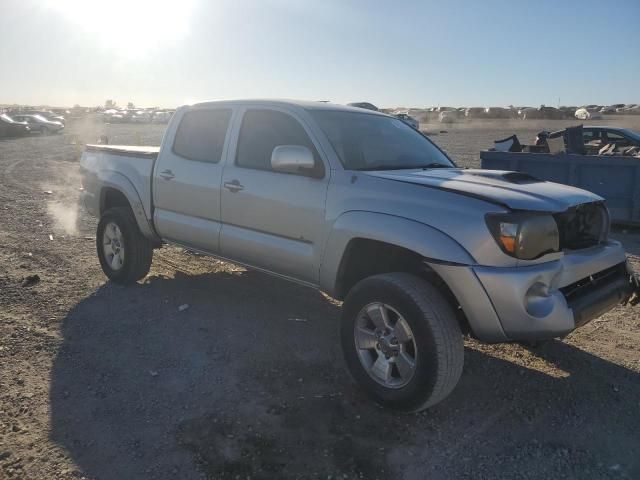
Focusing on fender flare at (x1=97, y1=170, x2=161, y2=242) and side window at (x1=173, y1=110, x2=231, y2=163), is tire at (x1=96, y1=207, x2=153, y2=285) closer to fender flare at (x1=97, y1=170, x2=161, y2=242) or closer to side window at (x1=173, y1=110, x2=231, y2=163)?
fender flare at (x1=97, y1=170, x2=161, y2=242)

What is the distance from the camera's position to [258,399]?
3.56 metres

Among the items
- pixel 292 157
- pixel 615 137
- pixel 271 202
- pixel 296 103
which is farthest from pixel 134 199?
pixel 615 137

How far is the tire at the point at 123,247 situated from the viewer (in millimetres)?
5637

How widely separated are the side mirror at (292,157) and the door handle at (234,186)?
0.71 meters

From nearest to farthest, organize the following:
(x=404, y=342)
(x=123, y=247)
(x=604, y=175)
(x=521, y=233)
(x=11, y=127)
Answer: (x=521, y=233), (x=404, y=342), (x=123, y=247), (x=604, y=175), (x=11, y=127)

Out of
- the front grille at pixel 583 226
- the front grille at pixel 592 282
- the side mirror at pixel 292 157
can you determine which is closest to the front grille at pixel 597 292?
the front grille at pixel 592 282

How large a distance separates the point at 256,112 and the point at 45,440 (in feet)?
9.28

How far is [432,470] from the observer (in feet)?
9.43

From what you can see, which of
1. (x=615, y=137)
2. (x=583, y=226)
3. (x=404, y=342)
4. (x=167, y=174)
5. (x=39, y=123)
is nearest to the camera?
(x=404, y=342)

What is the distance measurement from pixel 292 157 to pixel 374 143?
2.82 ft

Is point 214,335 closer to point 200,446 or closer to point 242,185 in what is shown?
point 242,185

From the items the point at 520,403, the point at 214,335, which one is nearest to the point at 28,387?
the point at 214,335

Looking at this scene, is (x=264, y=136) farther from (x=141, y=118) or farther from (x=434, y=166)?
(x=141, y=118)

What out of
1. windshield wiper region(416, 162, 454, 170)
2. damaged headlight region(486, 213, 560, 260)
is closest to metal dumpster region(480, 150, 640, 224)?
windshield wiper region(416, 162, 454, 170)
